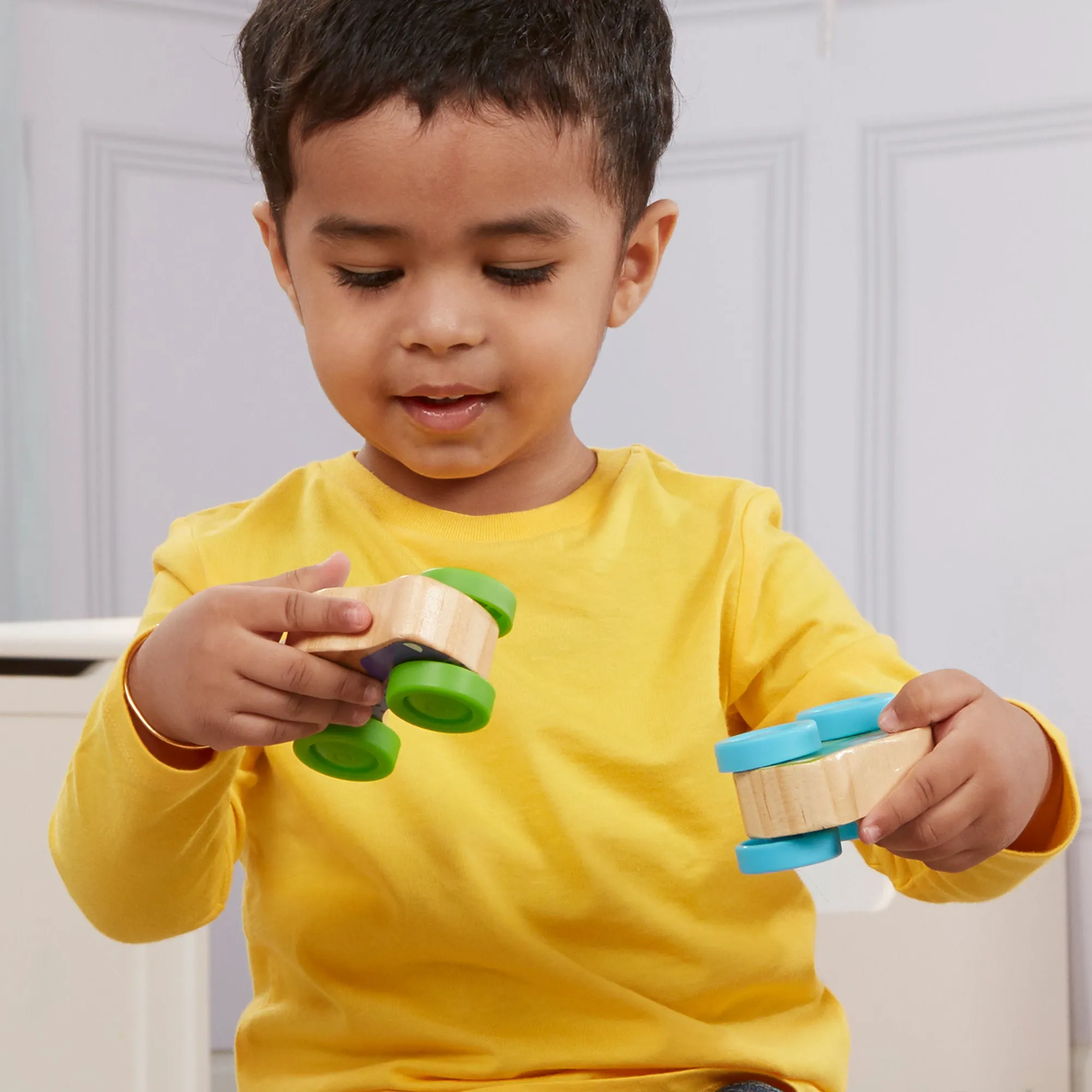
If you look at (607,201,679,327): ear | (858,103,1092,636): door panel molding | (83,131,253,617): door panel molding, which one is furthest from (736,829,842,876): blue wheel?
(83,131,253,617): door panel molding

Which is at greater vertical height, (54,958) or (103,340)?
(103,340)

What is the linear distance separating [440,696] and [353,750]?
68 millimetres

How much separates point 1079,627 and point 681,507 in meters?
1.10

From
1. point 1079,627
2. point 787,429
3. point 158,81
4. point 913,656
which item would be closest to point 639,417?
point 787,429

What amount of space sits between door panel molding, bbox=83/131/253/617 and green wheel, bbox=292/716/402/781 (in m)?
1.36

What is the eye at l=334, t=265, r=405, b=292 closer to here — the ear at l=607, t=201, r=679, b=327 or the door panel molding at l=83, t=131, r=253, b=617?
the ear at l=607, t=201, r=679, b=327

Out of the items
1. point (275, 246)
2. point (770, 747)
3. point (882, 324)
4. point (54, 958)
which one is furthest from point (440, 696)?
point (882, 324)

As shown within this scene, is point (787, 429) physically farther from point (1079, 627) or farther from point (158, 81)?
point (158, 81)

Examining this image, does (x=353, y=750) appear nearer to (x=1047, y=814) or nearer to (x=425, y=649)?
(x=425, y=649)

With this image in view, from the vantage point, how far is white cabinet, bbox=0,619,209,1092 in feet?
3.77

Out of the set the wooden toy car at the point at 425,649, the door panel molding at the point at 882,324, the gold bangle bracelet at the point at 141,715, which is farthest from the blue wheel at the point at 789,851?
the door panel molding at the point at 882,324

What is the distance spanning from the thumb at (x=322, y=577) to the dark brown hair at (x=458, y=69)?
0.22 metres

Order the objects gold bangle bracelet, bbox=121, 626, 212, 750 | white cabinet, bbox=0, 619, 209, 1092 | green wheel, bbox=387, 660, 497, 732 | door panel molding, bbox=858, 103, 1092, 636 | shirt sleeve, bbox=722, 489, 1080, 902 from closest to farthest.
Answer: green wheel, bbox=387, 660, 497, 732, gold bangle bracelet, bbox=121, 626, 212, 750, shirt sleeve, bbox=722, 489, 1080, 902, white cabinet, bbox=0, 619, 209, 1092, door panel molding, bbox=858, 103, 1092, 636

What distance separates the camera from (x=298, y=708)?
0.54 m
